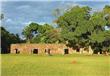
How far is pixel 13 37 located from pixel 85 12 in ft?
75.1

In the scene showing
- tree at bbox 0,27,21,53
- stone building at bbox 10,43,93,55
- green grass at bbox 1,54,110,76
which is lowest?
green grass at bbox 1,54,110,76

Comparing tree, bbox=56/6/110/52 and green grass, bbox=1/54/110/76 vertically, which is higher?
tree, bbox=56/6/110/52

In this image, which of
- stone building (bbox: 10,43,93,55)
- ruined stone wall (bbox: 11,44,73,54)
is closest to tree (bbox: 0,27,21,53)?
stone building (bbox: 10,43,93,55)

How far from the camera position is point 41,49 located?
70.3 metres

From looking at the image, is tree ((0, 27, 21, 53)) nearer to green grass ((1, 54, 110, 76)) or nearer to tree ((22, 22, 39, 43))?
tree ((22, 22, 39, 43))

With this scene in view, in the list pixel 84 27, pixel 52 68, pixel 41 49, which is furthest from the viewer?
pixel 41 49

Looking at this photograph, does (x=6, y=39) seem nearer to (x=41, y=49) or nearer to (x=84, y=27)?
(x=41, y=49)

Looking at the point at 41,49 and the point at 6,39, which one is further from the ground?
the point at 6,39

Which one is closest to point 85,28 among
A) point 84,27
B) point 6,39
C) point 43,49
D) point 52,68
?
point 84,27

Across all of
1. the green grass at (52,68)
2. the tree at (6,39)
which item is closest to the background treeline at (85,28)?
the tree at (6,39)

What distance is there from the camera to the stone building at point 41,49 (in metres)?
68.6

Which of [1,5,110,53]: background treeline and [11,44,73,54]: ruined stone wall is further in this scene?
[11,44,73,54]: ruined stone wall

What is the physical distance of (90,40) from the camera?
202 feet

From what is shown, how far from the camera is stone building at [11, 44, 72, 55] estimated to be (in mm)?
68625
